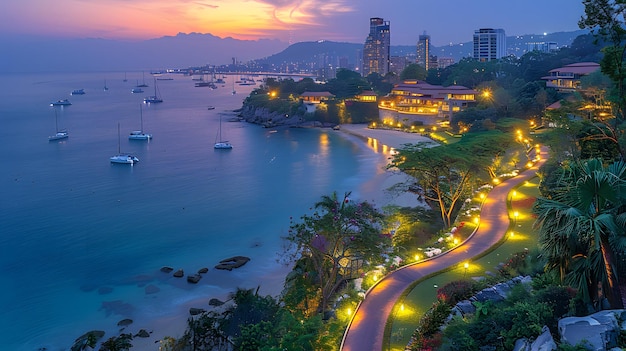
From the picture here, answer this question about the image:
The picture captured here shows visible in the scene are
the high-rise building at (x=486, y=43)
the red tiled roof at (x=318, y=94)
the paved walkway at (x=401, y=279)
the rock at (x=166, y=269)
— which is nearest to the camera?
the paved walkway at (x=401, y=279)

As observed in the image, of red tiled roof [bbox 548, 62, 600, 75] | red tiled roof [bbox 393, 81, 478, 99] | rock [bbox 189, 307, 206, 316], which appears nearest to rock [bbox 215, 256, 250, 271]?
rock [bbox 189, 307, 206, 316]

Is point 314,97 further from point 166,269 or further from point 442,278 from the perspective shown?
point 442,278

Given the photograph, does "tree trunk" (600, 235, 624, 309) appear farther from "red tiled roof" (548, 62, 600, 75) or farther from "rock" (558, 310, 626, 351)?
"red tiled roof" (548, 62, 600, 75)

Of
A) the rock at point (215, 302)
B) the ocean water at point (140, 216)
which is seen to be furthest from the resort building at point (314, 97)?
the rock at point (215, 302)

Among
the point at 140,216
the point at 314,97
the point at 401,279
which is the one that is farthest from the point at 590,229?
the point at 314,97

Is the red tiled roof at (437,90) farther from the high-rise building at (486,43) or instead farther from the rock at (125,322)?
the high-rise building at (486,43)

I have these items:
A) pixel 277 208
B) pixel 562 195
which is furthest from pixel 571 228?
pixel 277 208

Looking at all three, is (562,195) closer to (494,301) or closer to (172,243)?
(494,301)
